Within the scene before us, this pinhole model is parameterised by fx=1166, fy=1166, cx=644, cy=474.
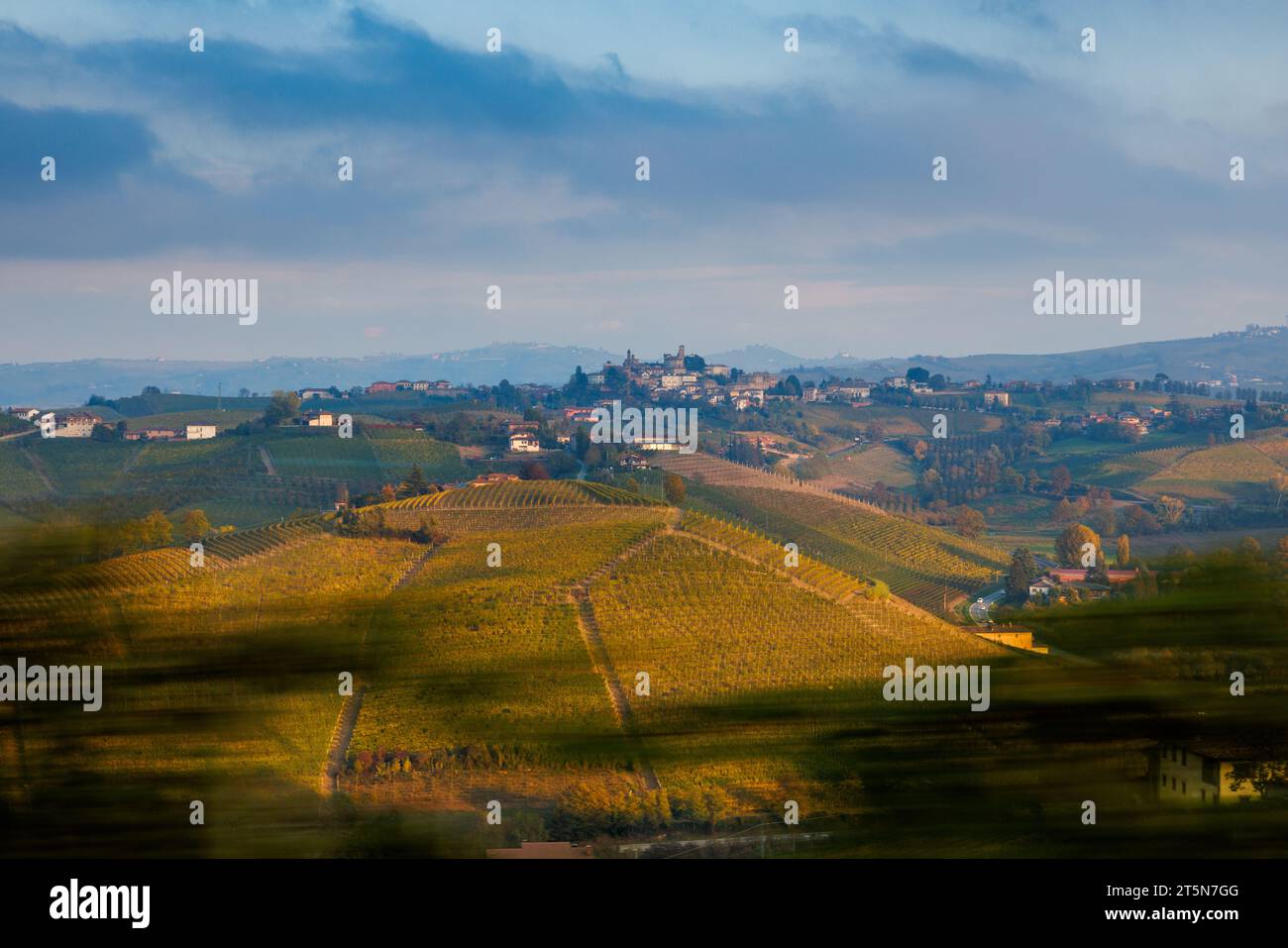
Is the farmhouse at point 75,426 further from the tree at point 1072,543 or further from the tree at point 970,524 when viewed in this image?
the tree at point 1072,543

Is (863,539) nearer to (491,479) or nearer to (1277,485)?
(491,479)

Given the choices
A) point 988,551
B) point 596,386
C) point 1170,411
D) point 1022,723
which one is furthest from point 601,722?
point 596,386

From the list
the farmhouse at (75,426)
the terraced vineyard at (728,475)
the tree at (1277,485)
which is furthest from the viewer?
the farmhouse at (75,426)

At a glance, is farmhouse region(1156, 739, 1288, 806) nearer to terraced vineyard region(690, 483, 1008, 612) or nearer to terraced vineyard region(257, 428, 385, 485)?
terraced vineyard region(690, 483, 1008, 612)

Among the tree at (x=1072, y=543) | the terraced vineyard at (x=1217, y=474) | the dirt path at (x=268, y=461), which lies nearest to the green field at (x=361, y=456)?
the dirt path at (x=268, y=461)

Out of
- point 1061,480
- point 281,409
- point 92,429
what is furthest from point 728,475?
point 92,429

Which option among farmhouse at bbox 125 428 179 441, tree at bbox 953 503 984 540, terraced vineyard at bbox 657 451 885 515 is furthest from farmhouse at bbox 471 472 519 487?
farmhouse at bbox 125 428 179 441
